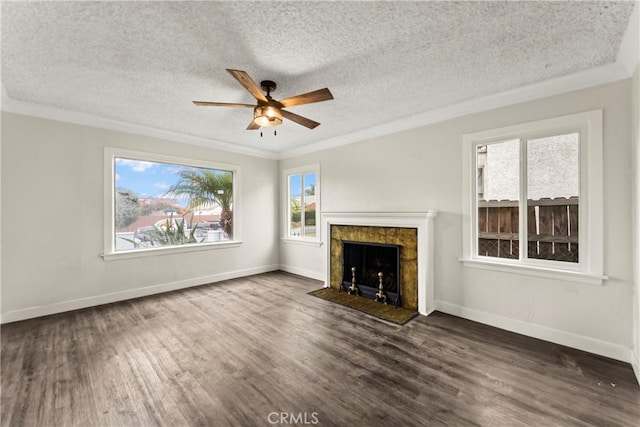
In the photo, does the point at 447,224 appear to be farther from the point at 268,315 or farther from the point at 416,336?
the point at 268,315

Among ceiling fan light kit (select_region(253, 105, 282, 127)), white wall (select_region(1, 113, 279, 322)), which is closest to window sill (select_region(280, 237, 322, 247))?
white wall (select_region(1, 113, 279, 322))

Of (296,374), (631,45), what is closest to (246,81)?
(296,374)

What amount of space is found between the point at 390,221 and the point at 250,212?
9.73 ft

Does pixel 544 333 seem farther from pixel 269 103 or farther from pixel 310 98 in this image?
pixel 269 103

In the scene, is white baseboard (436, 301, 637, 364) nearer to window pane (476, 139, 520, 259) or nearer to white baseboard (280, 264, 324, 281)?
window pane (476, 139, 520, 259)

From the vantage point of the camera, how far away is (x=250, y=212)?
212 inches

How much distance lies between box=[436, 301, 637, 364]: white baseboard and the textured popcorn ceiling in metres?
2.54

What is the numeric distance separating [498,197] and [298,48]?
9.04 feet

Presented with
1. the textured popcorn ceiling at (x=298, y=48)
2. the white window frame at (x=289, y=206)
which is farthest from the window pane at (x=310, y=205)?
the textured popcorn ceiling at (x=298, y=48)

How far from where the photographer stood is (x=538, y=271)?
272cm

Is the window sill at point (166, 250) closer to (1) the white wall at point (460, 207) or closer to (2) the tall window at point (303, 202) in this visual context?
(2) the tall window at point (303, 202)

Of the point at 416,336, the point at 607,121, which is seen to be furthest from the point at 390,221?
the point at 607,121

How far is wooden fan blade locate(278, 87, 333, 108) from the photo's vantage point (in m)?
2.23

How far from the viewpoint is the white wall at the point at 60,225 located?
312cm
